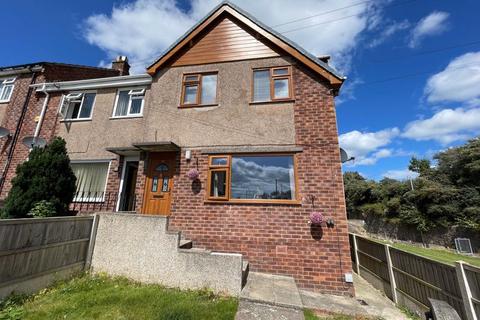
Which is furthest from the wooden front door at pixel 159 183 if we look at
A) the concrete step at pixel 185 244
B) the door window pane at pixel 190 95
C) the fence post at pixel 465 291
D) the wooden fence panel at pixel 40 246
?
the fence post at pixel 465 291

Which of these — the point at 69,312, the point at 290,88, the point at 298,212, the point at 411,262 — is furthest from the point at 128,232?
the point at 411,262

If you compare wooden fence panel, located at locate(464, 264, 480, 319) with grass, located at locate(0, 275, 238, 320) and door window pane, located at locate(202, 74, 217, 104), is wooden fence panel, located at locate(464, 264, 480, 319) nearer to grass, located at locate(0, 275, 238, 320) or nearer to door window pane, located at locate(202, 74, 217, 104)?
grass, located at locate(0, 275, 238, 320)

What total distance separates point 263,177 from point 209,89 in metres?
3.98

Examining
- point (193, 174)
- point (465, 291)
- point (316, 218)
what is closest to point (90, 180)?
point (193, 174)

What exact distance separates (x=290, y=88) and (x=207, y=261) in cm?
605

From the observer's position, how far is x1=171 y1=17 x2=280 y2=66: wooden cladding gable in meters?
8.09

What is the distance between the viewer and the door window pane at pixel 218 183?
22.9ft

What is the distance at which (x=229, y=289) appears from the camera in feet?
16.4

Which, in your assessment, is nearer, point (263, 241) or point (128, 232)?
point (128, 232)

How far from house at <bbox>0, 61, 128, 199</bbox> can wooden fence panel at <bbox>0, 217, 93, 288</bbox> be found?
6373mm

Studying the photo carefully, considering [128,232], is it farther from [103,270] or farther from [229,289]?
[229,289]

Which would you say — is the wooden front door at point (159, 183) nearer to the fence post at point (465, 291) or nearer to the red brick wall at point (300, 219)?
the red brick wall at point (300, 219)

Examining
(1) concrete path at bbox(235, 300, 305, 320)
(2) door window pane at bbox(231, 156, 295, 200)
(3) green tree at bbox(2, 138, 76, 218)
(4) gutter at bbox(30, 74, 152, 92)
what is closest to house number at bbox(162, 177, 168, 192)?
(2) door window pane at bbox(231, 156, 295, 200)

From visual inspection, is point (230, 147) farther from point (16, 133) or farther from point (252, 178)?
point (16, 133)
